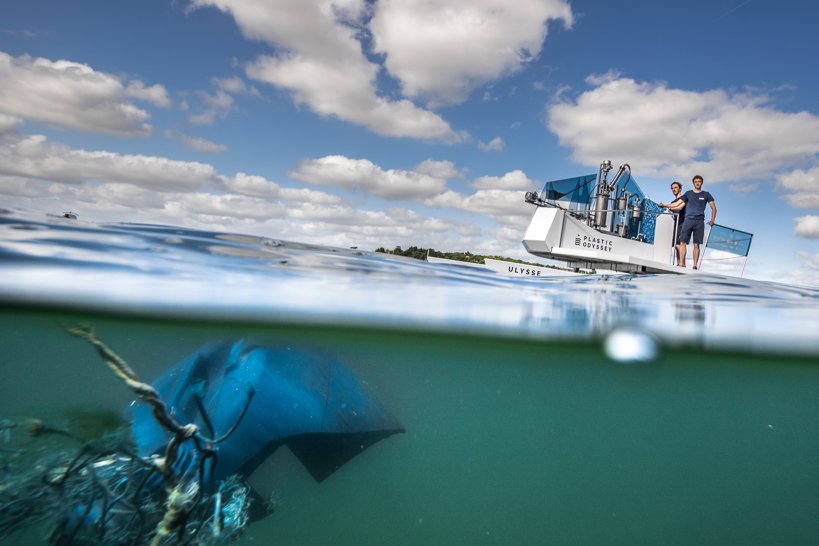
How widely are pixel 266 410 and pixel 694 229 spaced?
13.5 metres

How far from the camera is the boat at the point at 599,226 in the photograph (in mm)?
15734

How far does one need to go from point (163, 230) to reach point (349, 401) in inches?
161

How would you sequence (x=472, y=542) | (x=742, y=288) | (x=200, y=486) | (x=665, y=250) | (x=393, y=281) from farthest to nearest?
1. (x=665, y=250)
2. (x=472, y=542)
3. (x=742, y=288)
4. (x=393, y=281)
5. (x=200, y=486)

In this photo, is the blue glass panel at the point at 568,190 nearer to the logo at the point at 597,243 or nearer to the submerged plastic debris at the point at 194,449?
the logo at the point at 597,243

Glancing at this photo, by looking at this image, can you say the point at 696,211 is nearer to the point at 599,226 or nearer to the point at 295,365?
the point at 599,226

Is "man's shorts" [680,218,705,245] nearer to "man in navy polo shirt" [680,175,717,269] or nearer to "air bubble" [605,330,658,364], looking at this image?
"man in navy polo shirt" [680,175,717,269]

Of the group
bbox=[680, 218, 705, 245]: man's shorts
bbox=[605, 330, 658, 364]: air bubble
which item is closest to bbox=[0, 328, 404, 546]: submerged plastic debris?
bbox=[605, 330, 658, 364]: air bubble

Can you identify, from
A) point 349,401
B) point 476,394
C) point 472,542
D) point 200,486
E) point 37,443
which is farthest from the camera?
point 476,394

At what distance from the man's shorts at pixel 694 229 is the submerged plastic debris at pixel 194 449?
1156 centimetres

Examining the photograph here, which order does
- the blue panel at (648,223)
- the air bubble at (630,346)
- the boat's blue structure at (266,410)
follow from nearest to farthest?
the boat's blue structure at (266,410), the air bubble at (630,346), the blue panel at (648,223)

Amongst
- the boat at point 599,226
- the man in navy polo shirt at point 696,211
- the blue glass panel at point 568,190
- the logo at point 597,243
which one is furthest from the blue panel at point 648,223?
the man in navy polo shirt at point 696,211

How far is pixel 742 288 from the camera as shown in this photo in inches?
317

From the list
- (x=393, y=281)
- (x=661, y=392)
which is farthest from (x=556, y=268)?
(x=393, y=281)

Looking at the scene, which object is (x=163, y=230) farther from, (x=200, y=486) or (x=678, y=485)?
(x=678, y=485)
